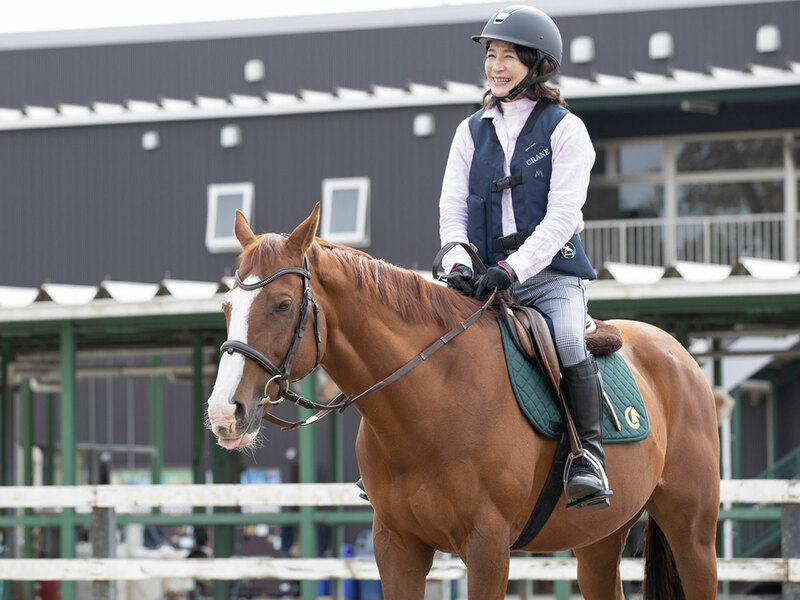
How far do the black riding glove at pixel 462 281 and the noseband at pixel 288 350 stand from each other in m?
0.80

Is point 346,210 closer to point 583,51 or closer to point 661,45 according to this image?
point 583,51

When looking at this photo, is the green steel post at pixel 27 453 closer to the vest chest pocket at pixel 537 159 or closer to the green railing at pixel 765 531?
the green railing at pixel 765 531

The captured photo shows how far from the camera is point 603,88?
17.1 m

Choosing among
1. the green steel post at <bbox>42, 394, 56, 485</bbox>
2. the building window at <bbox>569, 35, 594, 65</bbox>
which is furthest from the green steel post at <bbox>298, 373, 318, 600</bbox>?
the building window at <bbox>569, 35, 594, 65</bbox>

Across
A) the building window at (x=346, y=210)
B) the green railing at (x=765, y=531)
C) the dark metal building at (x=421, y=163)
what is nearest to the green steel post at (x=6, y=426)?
the dark metal building at (x=421, y=163)

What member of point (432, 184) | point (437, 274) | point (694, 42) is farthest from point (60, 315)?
point (694, 42)

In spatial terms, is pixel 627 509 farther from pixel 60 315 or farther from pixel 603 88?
pixel 603 88

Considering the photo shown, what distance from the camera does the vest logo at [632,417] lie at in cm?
485

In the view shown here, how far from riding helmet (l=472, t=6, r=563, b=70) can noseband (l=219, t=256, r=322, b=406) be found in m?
1.26

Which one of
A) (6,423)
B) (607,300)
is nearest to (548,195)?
(607,300)

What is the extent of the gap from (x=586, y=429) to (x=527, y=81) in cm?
131

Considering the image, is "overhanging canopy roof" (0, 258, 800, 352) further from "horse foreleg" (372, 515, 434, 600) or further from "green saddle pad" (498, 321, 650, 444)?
"horse foreleg" (372, 515, 434, 600)

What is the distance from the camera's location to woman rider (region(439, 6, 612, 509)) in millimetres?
4555

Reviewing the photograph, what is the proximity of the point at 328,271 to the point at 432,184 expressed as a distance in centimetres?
1402
